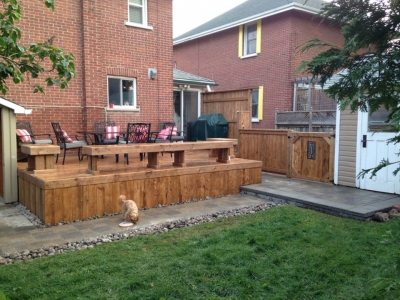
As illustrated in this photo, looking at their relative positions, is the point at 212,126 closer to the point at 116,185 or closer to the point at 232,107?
the point at 232,107

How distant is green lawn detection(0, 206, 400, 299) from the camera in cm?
310

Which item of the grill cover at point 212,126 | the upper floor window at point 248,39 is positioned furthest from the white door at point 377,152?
the upper floor window at point 248,39

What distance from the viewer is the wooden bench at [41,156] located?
5863 millimetres

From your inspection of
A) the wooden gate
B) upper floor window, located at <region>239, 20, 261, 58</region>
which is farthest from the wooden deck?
upper floor window, located at <region>239, 20, 261, 58</region>

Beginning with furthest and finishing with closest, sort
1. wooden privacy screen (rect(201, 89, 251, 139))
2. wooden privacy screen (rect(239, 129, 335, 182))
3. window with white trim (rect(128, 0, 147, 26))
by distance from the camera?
wooden privacy screen (rect(201, 89, 251, 139))
window with white trim (rect(128, 0, 147, 26))
wooden privacy screen (rect(239, 129, 335, 182))

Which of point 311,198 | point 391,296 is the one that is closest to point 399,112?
point 391,296

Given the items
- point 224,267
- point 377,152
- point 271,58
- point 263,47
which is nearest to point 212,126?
point 377,152

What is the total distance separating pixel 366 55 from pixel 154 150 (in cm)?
430

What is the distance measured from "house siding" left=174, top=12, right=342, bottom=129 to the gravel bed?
9.27 meters

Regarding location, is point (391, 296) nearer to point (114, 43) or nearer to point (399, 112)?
point (399, 112)

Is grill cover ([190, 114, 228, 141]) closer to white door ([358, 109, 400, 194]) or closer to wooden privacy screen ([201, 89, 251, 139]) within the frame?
wooden privacy screen ([201, 89, 251, 139])

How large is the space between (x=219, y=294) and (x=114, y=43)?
8.56m

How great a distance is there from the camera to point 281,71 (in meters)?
14.9

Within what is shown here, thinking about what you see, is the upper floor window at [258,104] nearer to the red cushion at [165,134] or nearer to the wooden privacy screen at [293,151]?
the wooden privacy screen at [293,151]
